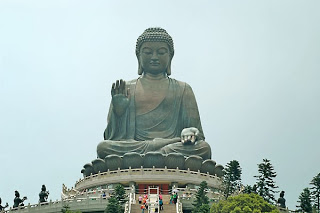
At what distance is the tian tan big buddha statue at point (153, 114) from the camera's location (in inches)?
1479

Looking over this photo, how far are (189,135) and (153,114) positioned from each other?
10.6 ft

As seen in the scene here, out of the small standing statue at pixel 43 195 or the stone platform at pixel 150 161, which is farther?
the stone platform at pixel 150 161

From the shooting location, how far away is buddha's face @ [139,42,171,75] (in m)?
40.6

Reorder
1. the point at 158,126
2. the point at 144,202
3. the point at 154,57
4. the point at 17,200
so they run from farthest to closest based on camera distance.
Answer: the point at 154,57 → the point at 158,126 → the point at 17,200 → the point at 144,202

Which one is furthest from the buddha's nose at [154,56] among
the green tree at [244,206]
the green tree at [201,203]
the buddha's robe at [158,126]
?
the green tree at [244,206]

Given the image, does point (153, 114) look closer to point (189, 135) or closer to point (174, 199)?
point (189, 135)

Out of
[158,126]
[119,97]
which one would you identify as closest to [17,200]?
[119,97]

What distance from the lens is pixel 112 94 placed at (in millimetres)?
38938

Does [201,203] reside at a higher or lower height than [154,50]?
lower

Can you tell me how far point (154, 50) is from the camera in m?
40.8

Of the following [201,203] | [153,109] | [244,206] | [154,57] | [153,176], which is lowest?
[244,206]

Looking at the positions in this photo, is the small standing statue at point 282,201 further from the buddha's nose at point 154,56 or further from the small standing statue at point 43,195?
the buddha's nose at point 154,56

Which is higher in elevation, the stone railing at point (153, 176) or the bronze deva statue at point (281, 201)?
the stone railing at point (153, 176)

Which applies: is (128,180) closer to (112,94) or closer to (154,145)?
(154,145)
